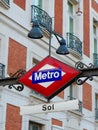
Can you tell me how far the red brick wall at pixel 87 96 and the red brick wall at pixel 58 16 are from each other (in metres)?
3.91

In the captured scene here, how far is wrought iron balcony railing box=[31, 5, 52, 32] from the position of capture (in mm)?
19517

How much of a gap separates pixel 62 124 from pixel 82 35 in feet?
20.1

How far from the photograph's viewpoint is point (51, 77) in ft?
26.3

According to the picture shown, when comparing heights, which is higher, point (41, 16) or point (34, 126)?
point (41, 16)

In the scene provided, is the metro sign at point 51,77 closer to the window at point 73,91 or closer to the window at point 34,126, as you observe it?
the window at point 34,126

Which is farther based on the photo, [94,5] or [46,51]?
[94,5]

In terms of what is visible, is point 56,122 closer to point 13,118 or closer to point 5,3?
point 13,118

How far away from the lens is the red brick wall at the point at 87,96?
24.3 meters

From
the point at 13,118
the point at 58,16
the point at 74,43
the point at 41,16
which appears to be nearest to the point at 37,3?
the point at 41,16

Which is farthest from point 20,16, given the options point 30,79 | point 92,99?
point 30,79

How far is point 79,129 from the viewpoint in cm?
2283

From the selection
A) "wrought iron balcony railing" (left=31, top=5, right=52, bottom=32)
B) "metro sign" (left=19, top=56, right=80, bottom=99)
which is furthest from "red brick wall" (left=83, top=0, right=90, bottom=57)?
"metro sign" (left=19, top=56, right=80, bottom=99)

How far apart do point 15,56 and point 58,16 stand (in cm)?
539

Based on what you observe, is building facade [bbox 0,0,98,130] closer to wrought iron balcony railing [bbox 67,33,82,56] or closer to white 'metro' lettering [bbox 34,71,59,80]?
wrought iron balcony railing [bbox 67,33,82,56]
